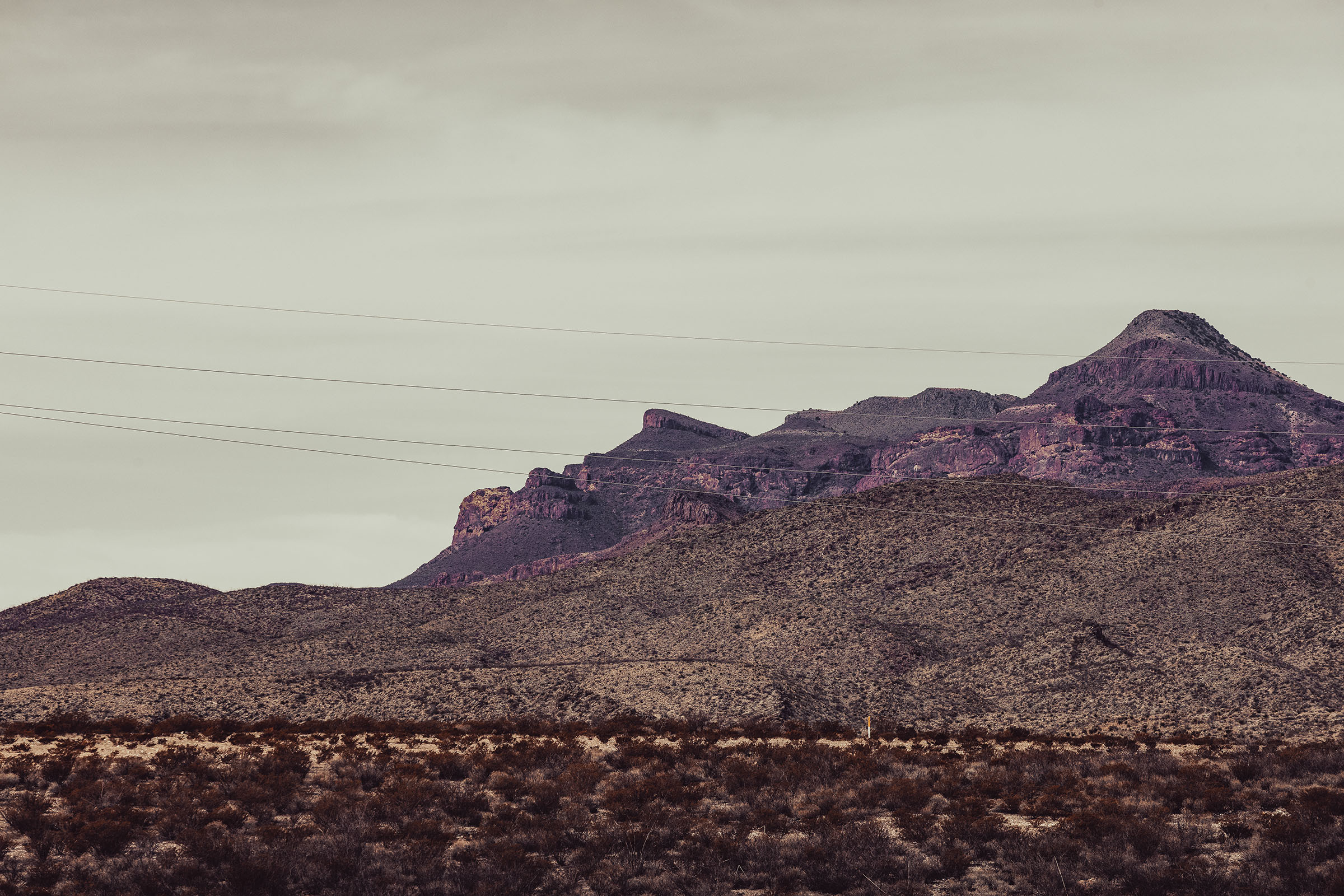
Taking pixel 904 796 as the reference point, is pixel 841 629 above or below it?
above

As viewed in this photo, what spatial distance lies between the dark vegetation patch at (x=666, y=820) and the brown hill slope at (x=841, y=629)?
29.6 metres

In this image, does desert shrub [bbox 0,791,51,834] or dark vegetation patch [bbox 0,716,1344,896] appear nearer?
dark vegetation patch [bbox 0,716,1344,896]

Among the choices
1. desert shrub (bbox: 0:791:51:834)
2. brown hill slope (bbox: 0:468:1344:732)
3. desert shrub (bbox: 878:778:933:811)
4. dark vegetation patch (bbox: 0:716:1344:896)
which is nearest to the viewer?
dark vegetation patch (bbox: 0:716:1344:896)

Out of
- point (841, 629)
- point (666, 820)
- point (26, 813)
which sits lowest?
point (666, 820)

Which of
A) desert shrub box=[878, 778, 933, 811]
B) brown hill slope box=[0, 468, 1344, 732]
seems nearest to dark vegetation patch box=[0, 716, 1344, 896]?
desert shrub box=[878, 778, 933, 811]

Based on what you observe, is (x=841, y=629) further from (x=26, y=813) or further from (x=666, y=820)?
(x=26, y=813)

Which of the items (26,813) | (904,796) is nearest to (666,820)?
(904,796)

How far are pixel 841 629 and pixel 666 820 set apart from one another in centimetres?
7044

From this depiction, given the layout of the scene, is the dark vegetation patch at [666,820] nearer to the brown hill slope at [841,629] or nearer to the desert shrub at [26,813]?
the desert shrub at [26,813]

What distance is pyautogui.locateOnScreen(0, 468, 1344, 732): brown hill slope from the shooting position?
78625 millimetres

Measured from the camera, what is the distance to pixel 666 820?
106 feet

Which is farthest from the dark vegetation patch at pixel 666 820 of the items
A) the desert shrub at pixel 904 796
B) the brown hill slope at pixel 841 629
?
the brown hill slope at pixel 841 629

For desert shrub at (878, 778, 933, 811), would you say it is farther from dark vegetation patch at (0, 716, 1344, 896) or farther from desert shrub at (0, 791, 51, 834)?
desert shrub at (0, 791, 51, 834)

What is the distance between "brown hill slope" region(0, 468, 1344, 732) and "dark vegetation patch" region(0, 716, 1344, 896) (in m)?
29.6
